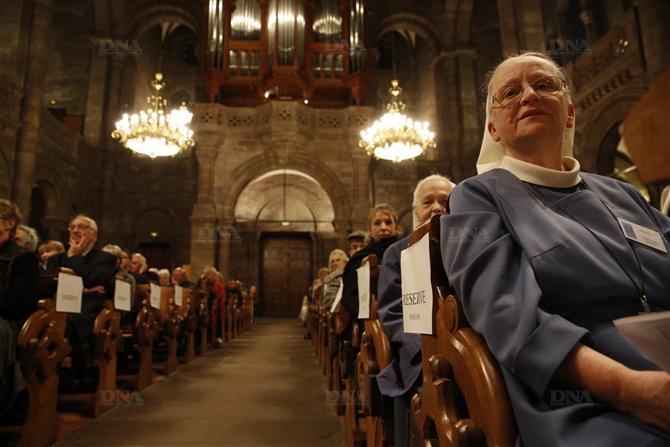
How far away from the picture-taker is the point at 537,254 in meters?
1.07

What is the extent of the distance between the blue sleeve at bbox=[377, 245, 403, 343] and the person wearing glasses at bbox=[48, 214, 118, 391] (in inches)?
97.5

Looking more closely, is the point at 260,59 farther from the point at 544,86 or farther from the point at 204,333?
the point at 544,86

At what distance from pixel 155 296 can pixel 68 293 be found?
69.8 inches

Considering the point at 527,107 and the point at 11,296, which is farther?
the point at 11,296

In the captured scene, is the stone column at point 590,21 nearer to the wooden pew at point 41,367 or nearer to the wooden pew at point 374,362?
the wooden pew at point 374,362

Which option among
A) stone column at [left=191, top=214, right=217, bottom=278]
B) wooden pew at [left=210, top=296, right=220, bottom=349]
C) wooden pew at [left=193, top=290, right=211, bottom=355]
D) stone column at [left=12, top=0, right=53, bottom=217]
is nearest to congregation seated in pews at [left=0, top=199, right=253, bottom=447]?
wooden pew at [left=193, top=290, right=211, bottom=355]

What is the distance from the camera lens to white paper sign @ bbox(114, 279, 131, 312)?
3.76 meters

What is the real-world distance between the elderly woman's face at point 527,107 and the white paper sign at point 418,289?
1.28ft

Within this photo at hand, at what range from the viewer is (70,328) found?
11.4 ft

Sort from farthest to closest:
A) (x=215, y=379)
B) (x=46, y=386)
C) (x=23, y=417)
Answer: (x=215, y=379)
(x=46, y=386)
(x=23, y=417)

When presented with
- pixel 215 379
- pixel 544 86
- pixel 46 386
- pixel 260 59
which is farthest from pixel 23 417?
pixel 260 59

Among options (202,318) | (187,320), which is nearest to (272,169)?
(202,318)

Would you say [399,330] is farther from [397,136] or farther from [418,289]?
[397,136]

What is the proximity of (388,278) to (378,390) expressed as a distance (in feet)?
1.62
